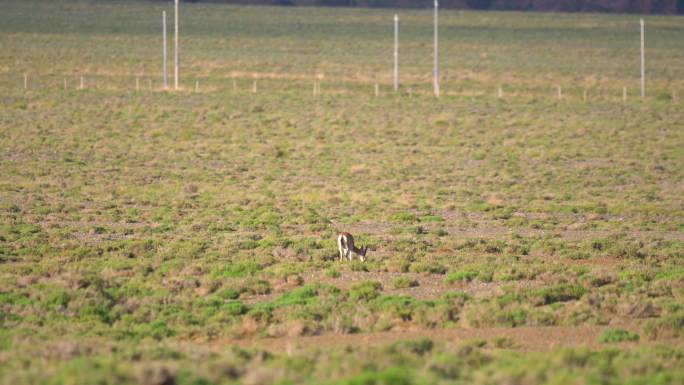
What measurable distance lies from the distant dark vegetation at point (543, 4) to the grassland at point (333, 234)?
3697 inches

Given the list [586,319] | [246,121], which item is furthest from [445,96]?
[586,319]

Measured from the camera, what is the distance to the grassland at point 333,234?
39.6ft

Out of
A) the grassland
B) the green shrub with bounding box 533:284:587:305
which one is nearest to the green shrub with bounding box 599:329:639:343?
the grassland

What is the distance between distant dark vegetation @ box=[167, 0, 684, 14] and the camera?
16625 cm

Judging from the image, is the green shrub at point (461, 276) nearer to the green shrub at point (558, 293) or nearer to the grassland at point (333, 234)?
the grassland at point (333, 234)

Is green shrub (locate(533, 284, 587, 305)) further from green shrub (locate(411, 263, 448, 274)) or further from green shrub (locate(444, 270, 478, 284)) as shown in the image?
green shrub (locate(411, 263, 448, 274))

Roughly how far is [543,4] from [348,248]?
158 meters

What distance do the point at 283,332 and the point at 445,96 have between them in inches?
2059

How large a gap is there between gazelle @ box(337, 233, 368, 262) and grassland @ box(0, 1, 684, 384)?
1.41 ft

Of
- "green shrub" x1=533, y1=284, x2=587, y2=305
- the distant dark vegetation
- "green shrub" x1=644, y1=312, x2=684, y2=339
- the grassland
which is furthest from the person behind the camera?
the distant dark vegetation

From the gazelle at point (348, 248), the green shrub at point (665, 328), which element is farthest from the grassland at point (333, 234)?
the gazelle at point (348, 248)

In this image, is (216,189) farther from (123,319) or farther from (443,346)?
(443,346)

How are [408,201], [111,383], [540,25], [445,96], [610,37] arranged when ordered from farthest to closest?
[540,25] < [610,37] < [445,96] < [408,201] < [111,383]

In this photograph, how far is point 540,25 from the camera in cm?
13150
